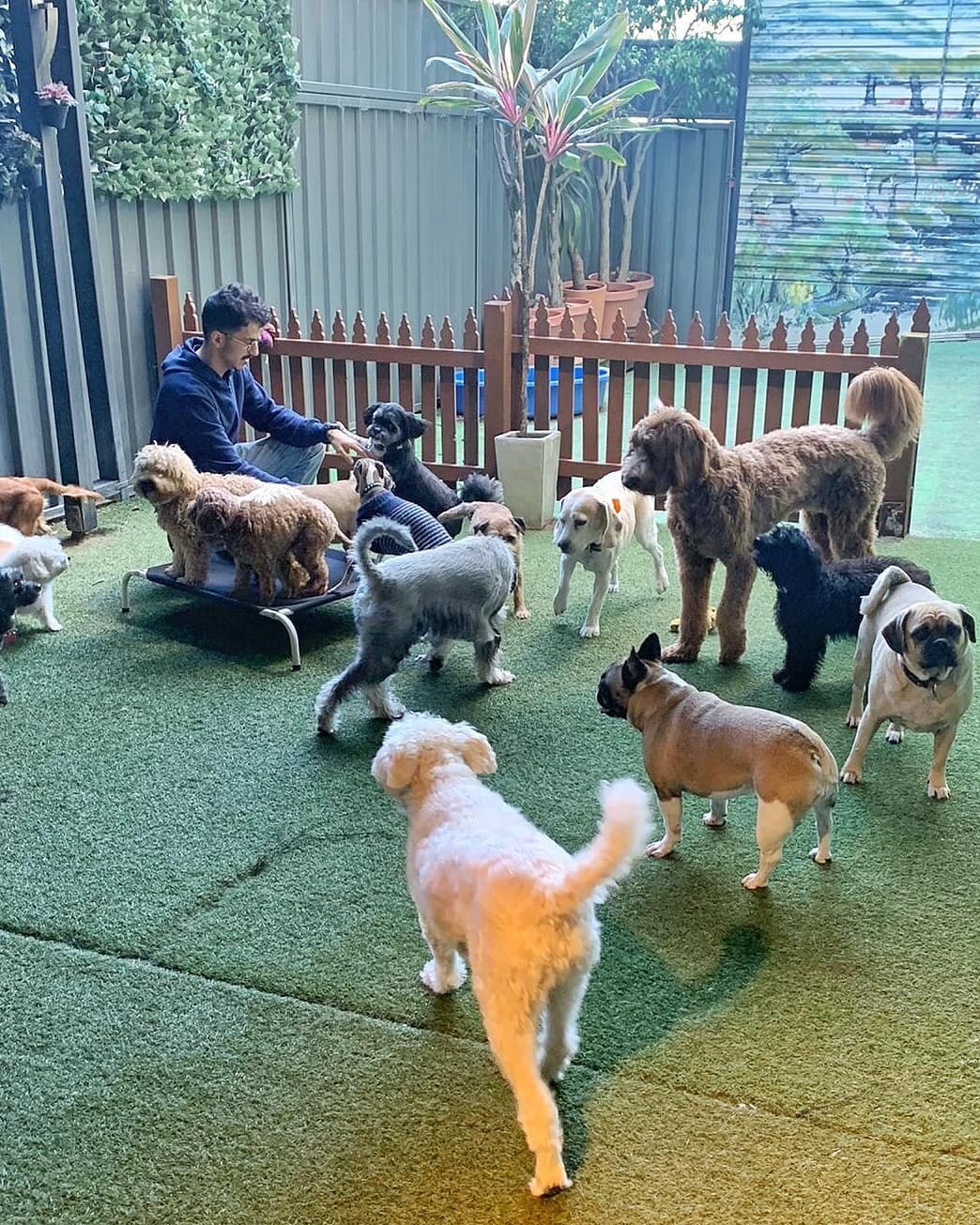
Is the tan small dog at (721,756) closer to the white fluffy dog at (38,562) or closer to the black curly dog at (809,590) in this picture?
the black curly dog at (809,590)

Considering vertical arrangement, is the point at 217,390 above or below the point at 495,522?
above

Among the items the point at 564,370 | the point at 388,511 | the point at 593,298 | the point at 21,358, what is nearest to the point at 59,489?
the point at 21,358

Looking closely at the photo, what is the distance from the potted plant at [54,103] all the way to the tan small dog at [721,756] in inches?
169

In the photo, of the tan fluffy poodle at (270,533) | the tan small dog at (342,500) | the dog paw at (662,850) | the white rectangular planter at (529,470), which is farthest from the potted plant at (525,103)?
the dog paw at (662,850)

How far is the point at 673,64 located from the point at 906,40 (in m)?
2.60

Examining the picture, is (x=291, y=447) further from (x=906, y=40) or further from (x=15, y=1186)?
(x=906, y=40)

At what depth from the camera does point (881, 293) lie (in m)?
11.8

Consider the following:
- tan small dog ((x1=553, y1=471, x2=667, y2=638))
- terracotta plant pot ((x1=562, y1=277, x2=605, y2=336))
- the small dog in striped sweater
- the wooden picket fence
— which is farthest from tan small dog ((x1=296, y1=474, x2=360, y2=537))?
terracotta plant pot ((x1=562, y1=277, x2=605, y2=336))

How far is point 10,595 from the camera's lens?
167 inches

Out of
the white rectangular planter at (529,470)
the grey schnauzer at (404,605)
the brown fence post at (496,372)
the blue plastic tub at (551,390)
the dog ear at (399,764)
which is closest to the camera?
A: the dog ear at (399,764)

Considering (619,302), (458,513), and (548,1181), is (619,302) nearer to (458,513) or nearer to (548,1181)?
(458,513)

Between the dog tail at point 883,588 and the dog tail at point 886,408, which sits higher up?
the dog tail at point 886,408

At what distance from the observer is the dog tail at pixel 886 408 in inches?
195

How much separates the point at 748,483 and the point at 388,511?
153 cm
